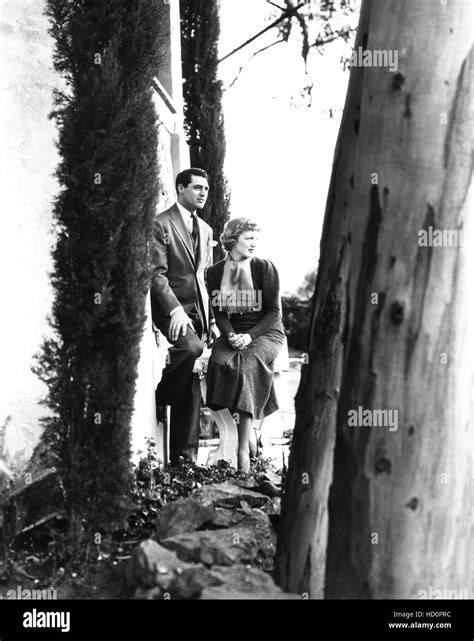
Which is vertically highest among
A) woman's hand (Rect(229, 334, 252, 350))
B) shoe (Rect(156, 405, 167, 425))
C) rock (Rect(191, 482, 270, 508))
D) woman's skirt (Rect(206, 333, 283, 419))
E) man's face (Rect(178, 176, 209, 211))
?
man's face (Rect(178, 176, 209, 211))

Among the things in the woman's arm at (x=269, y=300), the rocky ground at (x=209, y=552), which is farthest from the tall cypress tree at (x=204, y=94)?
the rocky ground at (x=209, y=552)

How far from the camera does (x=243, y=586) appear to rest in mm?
4316

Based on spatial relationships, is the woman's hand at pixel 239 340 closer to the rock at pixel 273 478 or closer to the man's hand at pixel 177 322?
the man's hand at pixel 177 322

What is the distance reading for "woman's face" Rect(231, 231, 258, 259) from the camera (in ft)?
24.8

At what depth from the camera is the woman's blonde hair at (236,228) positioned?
24.8ft

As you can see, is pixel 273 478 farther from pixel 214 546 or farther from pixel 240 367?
pixel 214 546

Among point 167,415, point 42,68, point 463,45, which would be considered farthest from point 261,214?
point 463,45

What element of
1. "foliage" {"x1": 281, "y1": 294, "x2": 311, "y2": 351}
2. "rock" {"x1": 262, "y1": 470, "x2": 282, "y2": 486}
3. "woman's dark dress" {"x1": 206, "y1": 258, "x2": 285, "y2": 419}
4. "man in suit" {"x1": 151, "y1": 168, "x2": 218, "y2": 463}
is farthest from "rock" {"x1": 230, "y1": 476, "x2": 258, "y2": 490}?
"foliage" {"x1": 281, "y1": 294, "x2": 311, "y2": 351}

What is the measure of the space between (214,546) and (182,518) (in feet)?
1.24

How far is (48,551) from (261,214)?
23405mm

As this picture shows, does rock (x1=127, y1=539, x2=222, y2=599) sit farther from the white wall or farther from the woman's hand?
the woman's hand

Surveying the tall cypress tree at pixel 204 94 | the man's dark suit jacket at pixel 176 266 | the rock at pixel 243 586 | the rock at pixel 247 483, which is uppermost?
the tall cypress tree at pixel 204 94

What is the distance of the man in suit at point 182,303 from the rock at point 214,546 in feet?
9.72

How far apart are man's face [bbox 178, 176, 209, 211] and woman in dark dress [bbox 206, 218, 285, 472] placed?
0.66 meters
